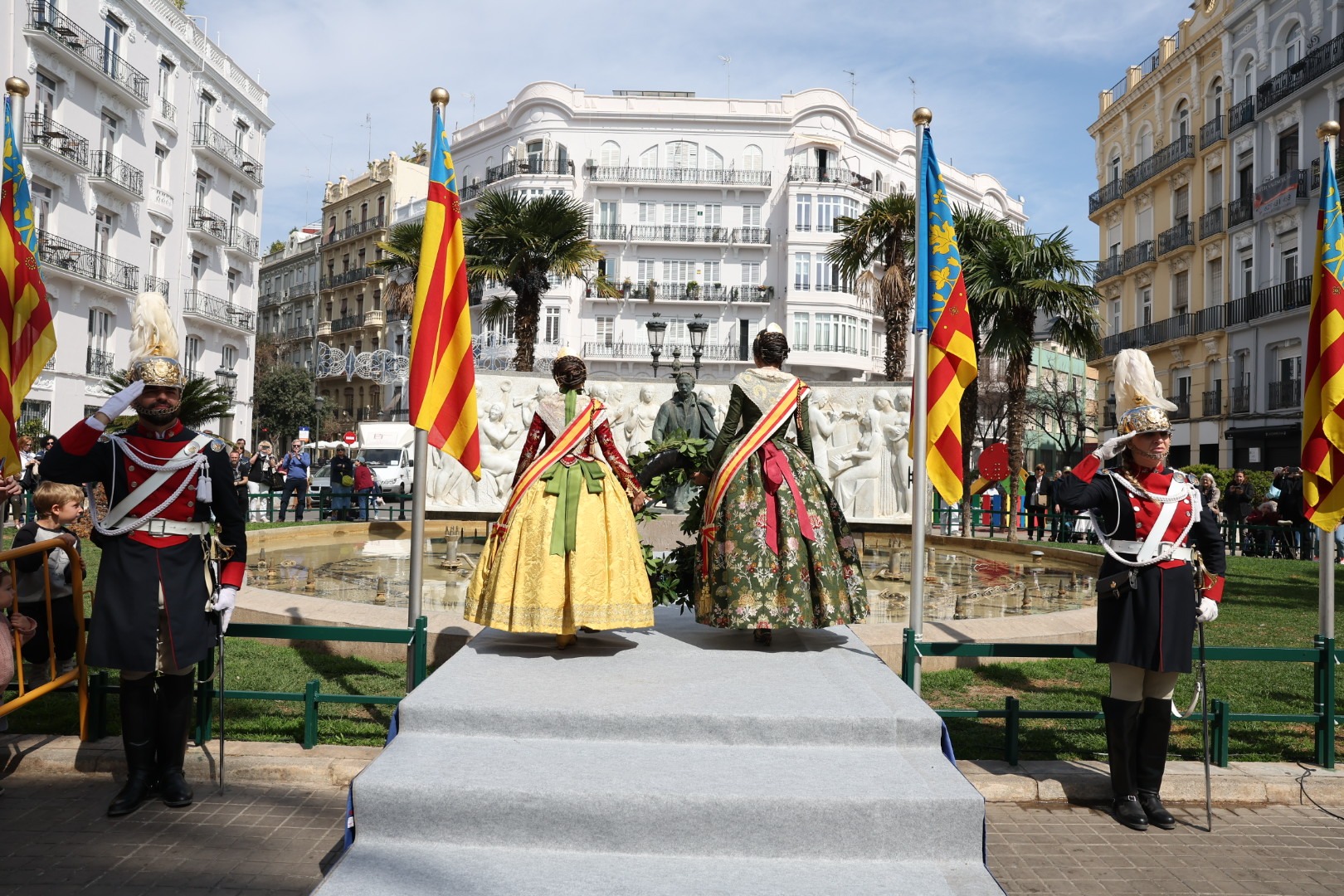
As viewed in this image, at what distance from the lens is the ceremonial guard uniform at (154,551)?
4730 mm

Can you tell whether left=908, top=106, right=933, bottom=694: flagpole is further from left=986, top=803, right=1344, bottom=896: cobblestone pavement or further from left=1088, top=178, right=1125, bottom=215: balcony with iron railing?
left=1088, top=178, right=1125, bottom=215: balcony with iron railing

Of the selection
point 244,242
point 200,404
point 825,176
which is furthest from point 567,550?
point 825,176

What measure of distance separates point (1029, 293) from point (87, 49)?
2950cm

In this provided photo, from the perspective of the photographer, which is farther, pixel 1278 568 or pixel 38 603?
pixel 1278 568

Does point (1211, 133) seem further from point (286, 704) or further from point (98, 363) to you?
point (286, 704)

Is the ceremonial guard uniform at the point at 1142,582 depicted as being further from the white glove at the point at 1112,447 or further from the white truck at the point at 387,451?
the white truck at the point at 387,451

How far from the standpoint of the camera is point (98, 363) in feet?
111

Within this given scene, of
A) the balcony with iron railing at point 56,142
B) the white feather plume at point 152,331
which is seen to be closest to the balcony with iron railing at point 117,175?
the balcony with iron railing at point 56,142

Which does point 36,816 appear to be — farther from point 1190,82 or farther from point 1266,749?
point 1190,82

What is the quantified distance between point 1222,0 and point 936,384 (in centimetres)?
3905

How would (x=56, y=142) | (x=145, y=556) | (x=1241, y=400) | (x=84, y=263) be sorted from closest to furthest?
(x=145, y=556), (x=56, y=142), (x=84, y=263), (x=1241, y=400)

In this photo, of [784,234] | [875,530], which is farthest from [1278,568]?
[784,234]

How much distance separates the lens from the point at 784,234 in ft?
171

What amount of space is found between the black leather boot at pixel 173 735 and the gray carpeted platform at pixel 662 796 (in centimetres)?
→ 117
